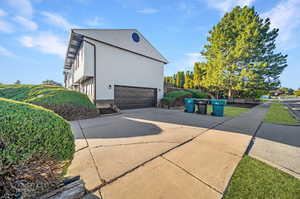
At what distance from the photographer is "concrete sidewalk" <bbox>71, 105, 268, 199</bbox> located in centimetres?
158

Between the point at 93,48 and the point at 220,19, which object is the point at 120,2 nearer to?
the point at 93,48

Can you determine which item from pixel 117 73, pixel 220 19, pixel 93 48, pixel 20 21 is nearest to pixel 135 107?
pixel 117 73

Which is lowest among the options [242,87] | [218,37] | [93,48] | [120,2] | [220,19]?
[242,87]

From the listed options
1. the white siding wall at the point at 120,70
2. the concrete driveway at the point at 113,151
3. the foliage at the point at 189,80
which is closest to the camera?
the concrete driveway at the point at 113,151

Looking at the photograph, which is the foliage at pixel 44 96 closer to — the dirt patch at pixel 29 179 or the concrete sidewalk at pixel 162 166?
the concrete sidewalk at pixel 162 166

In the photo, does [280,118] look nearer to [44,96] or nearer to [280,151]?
[280,151]

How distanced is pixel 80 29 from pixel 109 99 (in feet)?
16.7

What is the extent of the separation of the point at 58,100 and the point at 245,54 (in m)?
18.6

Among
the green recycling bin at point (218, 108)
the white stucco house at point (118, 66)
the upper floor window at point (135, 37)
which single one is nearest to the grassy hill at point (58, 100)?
the white stucco house at point (118, 66)

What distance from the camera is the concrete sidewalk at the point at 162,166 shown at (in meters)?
1.58

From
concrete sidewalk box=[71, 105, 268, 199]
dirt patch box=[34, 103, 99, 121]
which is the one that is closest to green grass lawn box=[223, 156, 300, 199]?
concrete sidewalk box=[71, 105, 268, 199]

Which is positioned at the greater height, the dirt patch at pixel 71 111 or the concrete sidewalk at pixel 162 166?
the dirt patch at pixel 71 111

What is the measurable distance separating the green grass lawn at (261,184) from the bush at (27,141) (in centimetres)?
225

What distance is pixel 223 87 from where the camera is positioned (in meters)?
15.9
